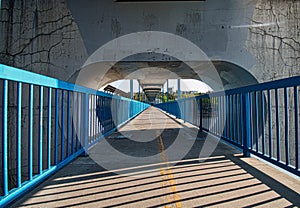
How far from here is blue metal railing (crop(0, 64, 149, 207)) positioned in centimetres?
229

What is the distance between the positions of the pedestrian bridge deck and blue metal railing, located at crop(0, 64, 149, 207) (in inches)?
10.8

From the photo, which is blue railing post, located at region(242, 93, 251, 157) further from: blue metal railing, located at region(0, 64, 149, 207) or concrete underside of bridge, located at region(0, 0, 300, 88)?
concrete underside of bridge, located at region(0, 0, 300, 88)

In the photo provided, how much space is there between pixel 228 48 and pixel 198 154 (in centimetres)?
399

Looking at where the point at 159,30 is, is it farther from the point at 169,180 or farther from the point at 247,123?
the point at 169,180

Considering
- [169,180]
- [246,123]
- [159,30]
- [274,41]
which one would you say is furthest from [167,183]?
[274,41]

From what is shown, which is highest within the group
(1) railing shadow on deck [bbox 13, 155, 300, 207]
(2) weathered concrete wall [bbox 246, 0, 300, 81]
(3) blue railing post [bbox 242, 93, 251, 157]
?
(2) weathered concrete wall [bbox 246, 0, 300, 81]

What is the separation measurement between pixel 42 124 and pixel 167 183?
3820 millimetres

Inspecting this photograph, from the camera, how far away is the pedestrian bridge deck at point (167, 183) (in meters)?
2.75

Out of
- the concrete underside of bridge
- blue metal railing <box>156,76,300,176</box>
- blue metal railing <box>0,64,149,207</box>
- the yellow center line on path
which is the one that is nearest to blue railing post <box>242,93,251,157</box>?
blue metal railing <box>156,76,300,176</box>

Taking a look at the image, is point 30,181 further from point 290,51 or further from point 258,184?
point 290,51

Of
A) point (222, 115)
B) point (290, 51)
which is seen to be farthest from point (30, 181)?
point (290, 51)

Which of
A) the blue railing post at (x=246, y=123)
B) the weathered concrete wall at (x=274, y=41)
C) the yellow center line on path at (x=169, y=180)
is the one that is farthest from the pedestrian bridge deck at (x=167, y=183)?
the weathered concrete wall at (x=274, y=41)

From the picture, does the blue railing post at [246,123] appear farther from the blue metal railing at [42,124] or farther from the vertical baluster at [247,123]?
the blue metal railing at [42,124]

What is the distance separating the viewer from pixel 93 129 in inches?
237
